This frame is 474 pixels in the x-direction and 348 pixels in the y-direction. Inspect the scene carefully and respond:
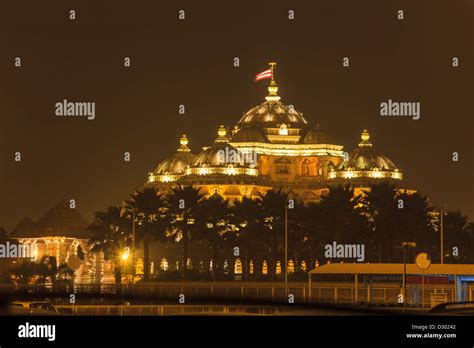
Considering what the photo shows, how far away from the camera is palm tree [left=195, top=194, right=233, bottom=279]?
6570 inches

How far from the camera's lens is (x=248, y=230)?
553 ft

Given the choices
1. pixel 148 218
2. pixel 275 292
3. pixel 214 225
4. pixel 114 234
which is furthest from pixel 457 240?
pixel 275 292

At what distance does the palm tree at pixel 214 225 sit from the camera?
16688 centimetres

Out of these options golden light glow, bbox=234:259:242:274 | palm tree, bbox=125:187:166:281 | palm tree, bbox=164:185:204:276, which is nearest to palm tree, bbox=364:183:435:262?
golden light glow, bbox=234:259:242:274

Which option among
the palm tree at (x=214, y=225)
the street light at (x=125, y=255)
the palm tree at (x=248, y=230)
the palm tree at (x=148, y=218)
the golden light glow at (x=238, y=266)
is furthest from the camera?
the golden light glow at (x=238, y=266)

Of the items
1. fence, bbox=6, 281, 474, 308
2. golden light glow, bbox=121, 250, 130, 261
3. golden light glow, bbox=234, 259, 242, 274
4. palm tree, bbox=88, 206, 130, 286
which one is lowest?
fence, bbox=6, 281, 474, 308

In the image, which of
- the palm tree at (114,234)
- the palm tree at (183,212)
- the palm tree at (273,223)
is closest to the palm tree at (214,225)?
the palm tree at (183,212)

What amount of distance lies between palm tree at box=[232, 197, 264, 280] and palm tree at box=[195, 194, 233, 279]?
117 cm

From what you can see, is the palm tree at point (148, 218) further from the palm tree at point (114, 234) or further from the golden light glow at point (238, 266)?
the golden light glow at point (238, 266)

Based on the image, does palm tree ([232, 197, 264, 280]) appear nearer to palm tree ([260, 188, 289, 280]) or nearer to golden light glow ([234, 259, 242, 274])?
palm tree ([260, 188, 289, 280])

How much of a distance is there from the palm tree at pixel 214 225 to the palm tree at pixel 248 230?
46.1 inches
